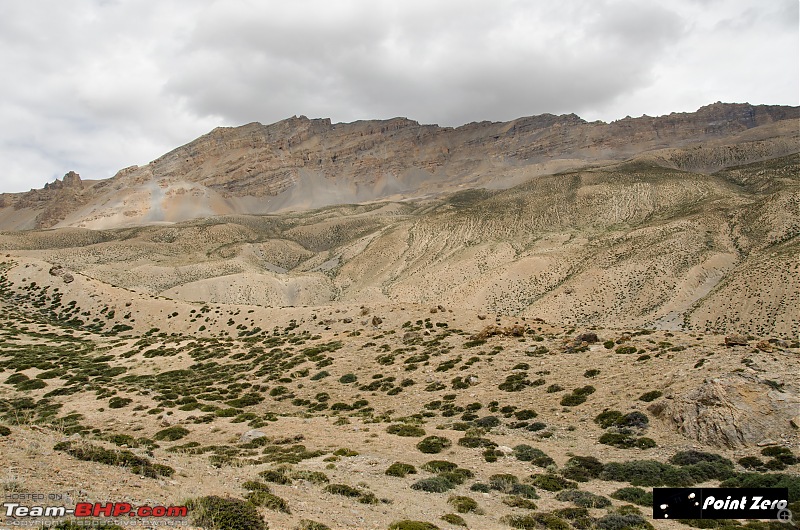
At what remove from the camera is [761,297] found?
66438 millimetres

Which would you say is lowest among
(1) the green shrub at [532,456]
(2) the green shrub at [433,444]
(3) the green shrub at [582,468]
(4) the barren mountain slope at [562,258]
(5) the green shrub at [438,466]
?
(3) the green shrub at [582,468]

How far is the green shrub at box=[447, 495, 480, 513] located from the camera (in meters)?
14.0

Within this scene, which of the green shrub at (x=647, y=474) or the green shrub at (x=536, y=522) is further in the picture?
the green shrub at (x=647, y=474)

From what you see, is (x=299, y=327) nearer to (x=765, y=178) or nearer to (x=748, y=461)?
(x=748, y=461)

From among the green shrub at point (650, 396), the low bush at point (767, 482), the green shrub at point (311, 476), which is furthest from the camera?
the green shrub at point (650, 396)

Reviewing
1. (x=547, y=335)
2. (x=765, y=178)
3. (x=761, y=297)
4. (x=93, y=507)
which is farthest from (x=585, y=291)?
(x=765, y=178)

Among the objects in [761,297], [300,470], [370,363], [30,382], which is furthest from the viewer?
[761,297]

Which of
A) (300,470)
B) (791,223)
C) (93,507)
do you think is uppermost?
(791,223)

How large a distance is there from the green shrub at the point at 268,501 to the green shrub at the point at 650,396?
19.3m

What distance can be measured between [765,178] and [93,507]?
206506 millimetres

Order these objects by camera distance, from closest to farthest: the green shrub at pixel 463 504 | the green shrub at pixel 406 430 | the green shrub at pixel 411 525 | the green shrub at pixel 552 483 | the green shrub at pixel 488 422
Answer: the green shrub at pixel 411 525
the green shrub at pixel 463 504
the green shrub at pixel 552 483
the green shrub at pixel 406 430
the green shrub at pixel 488 422

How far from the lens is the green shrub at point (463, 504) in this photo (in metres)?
14.0

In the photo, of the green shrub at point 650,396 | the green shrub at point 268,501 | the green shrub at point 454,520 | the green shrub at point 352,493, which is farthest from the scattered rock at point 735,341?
the green shrub at point 268,501

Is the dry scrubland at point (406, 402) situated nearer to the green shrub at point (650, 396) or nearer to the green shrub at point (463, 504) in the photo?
the green shrub at point (463, 504)
